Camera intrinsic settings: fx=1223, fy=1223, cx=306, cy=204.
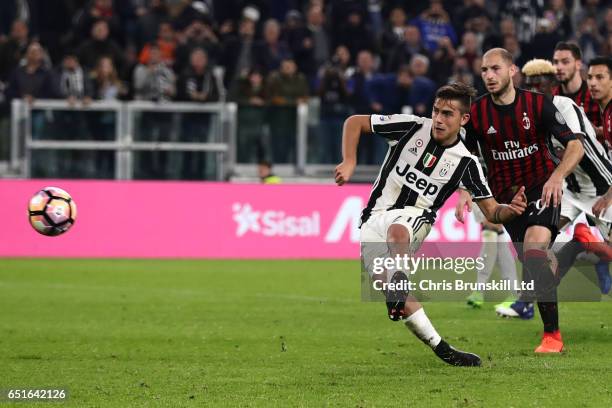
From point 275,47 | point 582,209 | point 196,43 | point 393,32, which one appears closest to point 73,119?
point 196,43

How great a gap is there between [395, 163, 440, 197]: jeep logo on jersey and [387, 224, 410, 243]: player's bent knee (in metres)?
0.33

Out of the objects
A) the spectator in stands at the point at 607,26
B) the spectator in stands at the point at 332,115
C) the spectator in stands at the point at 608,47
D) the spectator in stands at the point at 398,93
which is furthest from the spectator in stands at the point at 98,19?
the spectator in stands at the point at 607,26

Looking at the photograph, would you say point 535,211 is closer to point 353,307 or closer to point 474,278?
point 474,278

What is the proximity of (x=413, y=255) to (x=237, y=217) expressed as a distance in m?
10.5

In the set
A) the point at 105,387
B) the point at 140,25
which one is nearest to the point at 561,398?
the point at 105,387

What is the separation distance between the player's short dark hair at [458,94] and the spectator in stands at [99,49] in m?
A: 12.4

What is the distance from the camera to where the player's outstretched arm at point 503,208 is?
8.34 meters

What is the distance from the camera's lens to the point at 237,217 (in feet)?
61.6

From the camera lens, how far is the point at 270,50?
2020 centimetres

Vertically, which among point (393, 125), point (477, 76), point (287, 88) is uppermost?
point (477, 76)

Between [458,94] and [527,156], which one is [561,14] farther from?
[458,94]

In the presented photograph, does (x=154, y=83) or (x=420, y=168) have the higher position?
(x=154, y=83)

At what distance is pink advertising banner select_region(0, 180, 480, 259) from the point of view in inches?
734

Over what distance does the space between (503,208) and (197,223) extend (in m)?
10.7
